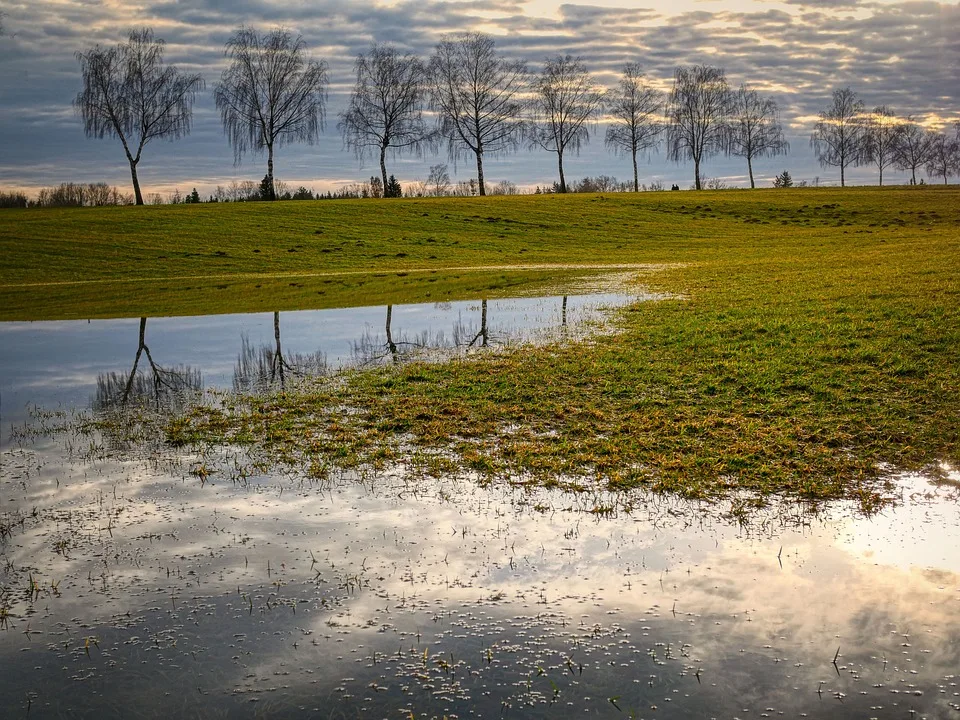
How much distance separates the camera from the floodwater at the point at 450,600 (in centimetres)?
484

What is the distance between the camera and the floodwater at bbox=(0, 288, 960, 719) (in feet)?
15.9

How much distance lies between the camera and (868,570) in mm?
6418

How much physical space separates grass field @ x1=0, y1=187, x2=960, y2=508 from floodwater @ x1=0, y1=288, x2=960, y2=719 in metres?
0.96

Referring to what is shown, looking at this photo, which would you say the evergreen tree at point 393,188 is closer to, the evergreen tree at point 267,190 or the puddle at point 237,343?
the evergreen tree at point 267,190

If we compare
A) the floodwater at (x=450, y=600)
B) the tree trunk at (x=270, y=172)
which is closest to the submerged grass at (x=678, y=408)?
the floodwater at (x=450, y=600)

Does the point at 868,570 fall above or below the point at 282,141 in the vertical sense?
below

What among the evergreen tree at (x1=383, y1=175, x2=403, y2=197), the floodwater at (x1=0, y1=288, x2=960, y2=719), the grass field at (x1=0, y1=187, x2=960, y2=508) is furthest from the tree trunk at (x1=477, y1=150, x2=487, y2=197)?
the floodwater at (x1=0, y1=288, x2=960, y2=719)

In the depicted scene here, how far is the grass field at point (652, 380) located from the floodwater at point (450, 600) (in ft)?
3.15

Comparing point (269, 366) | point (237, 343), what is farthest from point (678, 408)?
point (237, 343)

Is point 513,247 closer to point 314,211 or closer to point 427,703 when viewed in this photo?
point 314,211

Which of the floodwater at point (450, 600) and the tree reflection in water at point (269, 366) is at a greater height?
the tree reflection in water at point (269, 366)

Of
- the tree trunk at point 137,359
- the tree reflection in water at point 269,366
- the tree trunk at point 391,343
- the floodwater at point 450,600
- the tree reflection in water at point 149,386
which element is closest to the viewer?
the floodwater at point 450,600

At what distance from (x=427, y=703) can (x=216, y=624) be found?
1.69m

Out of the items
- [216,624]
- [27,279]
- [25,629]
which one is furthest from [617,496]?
[27,279]
